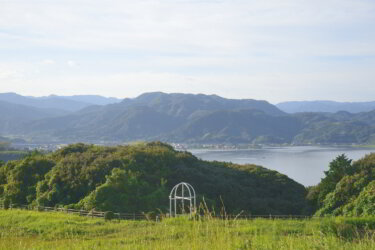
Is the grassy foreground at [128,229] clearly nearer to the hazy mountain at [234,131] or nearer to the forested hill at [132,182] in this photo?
the forested hill at [132,182]

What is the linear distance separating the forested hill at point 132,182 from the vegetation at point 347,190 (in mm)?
1622

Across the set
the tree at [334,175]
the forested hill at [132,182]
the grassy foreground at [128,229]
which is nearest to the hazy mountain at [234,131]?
the forested hill at [132,182]

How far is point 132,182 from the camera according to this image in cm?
2445

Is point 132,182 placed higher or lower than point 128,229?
higher

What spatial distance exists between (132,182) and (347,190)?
36.7 feet

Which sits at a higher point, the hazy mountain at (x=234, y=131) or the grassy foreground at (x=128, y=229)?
the hazy mountain at (x=234, y=131)

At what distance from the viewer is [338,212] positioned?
74.7 ft

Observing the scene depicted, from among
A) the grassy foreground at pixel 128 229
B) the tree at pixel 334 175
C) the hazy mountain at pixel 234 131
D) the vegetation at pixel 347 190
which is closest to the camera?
the grassy foreground at pixel 128 229

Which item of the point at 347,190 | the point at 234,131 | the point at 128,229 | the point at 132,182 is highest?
the point at 234,131

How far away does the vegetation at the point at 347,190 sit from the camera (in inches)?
839

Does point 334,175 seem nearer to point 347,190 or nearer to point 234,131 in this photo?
point 347,190

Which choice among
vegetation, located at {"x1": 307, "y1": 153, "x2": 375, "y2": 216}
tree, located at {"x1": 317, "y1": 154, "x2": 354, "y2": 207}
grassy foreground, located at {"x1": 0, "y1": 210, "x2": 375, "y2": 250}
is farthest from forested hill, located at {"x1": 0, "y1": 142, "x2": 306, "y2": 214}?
grassy foreground, located at {"x1": 0, "y1": 210, "x2": 375, "y2": 250}

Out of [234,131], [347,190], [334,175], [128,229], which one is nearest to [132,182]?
[128,229]

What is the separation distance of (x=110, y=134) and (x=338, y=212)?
180m
